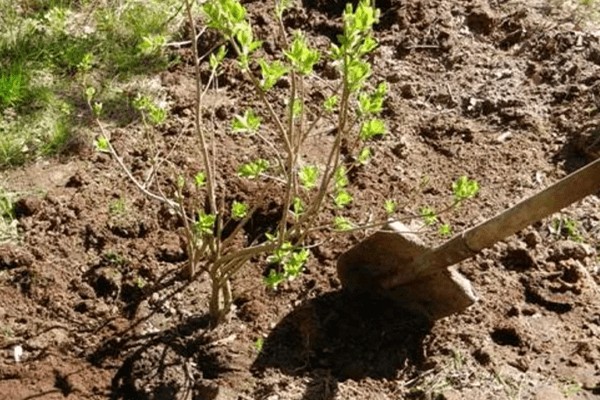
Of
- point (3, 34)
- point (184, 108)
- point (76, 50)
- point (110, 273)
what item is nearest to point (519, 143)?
point (184, 108)

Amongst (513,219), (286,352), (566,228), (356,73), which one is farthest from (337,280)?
(356,73)

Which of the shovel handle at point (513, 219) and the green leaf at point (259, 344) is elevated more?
the shovel handle at point (513, 219)

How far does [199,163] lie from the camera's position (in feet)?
12.6

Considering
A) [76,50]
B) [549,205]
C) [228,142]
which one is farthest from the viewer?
[76,50]

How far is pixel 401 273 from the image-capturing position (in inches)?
129

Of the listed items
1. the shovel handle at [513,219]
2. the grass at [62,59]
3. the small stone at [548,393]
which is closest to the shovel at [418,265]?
the shovel handle at [513,219]

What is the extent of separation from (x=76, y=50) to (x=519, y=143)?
2.15 m

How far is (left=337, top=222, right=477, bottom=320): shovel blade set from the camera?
3.19 m

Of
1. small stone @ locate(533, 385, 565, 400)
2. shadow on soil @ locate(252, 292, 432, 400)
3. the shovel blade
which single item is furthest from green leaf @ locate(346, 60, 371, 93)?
small stone @ locate(533, 385, 565, 400)

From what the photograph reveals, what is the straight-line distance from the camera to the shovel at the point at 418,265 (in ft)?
9.57

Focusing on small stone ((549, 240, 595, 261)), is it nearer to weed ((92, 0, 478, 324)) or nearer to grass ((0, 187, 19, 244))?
weed ((92, 0, 478, 324))

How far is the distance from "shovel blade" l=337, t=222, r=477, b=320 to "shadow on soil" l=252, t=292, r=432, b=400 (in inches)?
1.9

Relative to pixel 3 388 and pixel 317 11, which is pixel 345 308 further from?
pixel 317 11

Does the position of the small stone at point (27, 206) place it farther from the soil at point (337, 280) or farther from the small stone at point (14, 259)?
the small stone at point (14, 259)
